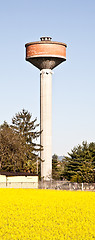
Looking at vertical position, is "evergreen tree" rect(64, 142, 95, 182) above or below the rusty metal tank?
below

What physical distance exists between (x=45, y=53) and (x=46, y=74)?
549 centimetres

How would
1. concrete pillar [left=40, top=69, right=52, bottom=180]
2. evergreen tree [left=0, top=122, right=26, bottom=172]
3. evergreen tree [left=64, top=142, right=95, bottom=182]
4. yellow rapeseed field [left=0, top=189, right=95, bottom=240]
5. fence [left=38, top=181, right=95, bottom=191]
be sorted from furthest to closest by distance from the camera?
evergreen tree [left=0, top=122, right=26, bottom=172] < concrete pillar [left=40, top=69, right=52, bottom=180] < evergreen tree [left=64, top=142, right=95, bottom=182] < fence [left=38, top=181, right=95, bottom=191] < yellow rapeseed field [left=0, top=189, right=95, bottom=240]

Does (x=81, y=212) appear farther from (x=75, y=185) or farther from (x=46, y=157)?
(x=46, y=157)

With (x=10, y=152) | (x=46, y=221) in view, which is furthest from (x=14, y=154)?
(x=46, y=221)

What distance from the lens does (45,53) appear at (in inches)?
4031

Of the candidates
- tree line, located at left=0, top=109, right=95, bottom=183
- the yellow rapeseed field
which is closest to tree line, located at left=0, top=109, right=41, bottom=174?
tree line, located at left=0, top=109, right=95, bottom=183

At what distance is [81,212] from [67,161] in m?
74.0

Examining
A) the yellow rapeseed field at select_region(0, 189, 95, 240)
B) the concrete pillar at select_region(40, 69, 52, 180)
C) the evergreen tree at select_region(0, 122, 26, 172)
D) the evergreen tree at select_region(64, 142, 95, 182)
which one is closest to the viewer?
the yellow rapeseed field at select_region(0, 189, 95, 240)

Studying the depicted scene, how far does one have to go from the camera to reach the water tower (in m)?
103

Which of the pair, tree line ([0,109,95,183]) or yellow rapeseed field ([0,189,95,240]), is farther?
tree line ([0,109,95,183])

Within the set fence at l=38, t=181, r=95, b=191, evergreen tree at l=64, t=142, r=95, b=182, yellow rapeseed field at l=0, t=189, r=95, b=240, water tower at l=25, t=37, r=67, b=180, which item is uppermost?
water tower at l=25, t=37, r=67, b=180

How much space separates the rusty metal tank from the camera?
102 m

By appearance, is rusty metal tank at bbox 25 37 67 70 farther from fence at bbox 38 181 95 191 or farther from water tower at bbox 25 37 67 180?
fence at bbox 38 181 95 191

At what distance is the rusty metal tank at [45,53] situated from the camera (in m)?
102
